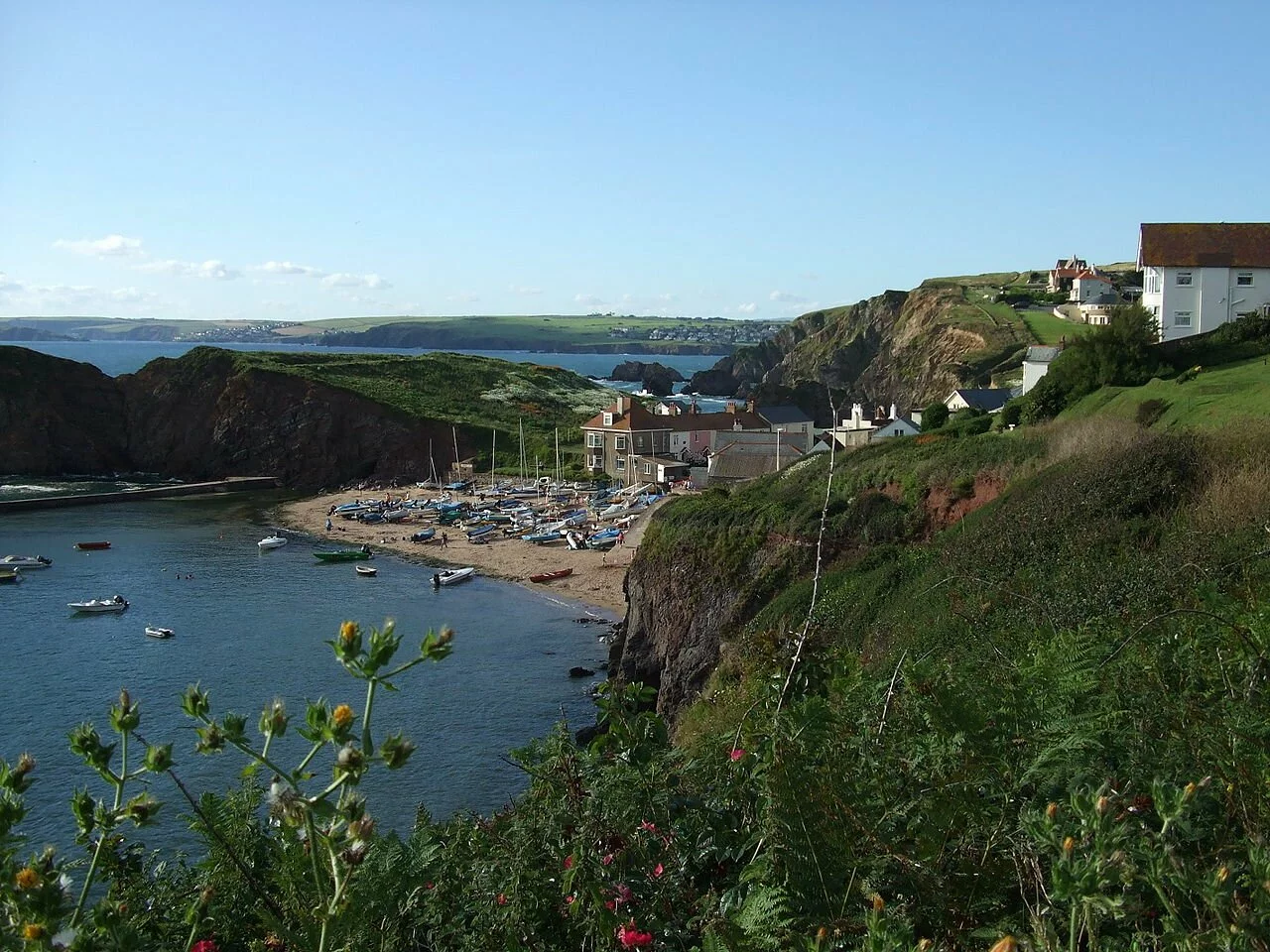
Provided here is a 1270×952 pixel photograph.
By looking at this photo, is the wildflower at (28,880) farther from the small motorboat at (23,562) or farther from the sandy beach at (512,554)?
the small motorboat at (23,562)

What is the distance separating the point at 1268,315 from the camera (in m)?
41.9

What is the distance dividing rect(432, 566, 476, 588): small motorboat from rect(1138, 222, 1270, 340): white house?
3338 cm

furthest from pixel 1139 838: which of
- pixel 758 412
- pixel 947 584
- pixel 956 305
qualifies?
pixel 956 305

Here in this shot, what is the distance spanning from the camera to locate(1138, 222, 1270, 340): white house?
48.4 meters

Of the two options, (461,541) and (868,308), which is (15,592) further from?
(868,308)

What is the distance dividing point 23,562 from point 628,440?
37.4m

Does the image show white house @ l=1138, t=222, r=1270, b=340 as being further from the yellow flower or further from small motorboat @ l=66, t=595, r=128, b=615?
the yellow flower

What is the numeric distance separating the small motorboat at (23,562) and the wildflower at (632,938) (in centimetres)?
5856

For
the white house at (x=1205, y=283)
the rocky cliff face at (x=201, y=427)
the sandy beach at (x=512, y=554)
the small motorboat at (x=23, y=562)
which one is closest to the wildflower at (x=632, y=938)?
the sandy beach at (x=512, y=554)

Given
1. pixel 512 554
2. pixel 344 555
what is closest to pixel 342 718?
pixel 344 555

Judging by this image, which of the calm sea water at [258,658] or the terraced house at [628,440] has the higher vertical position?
the terraced house at [628,440]

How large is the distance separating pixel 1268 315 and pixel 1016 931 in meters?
45.5

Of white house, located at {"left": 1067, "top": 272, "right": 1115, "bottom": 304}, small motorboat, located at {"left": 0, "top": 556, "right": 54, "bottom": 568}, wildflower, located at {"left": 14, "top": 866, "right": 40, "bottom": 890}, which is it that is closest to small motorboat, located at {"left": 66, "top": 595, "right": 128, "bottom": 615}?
small motorboat, located at {"left": 0, "top": 556, "right": 54, "bottom": 568}

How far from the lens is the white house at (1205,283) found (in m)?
48.4
